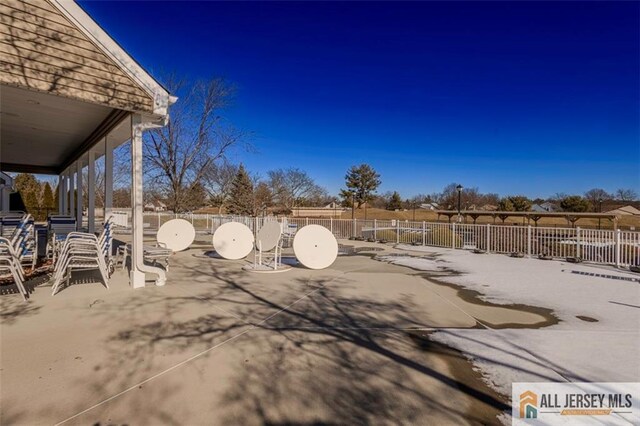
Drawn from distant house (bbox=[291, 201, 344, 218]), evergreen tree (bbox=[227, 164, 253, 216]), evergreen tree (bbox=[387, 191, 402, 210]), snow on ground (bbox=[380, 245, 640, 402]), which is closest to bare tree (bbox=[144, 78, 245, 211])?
evergreen tree (bbox=[227, 164, 253, 216])

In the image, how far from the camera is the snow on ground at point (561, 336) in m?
2.69

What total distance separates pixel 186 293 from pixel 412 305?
136 inches

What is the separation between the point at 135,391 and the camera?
2.31m

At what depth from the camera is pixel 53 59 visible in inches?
169

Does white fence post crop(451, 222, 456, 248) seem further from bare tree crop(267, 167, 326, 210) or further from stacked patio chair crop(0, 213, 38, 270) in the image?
bare tree crop(267, 167, 326, 210)

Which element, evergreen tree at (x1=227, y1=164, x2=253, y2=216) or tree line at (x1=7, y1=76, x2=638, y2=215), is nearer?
tree line at (x1=7, y1=76, x2=638, y2=215)

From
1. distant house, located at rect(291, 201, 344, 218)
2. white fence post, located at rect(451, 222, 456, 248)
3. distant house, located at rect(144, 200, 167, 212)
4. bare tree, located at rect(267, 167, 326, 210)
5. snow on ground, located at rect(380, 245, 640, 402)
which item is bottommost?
snow on ground, located at rect(380, 245, 640, 402)

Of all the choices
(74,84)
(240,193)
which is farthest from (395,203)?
(74,84)

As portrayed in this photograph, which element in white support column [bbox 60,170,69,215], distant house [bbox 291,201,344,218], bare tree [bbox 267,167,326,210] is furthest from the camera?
bare tree [bbox 267,167,326,210]

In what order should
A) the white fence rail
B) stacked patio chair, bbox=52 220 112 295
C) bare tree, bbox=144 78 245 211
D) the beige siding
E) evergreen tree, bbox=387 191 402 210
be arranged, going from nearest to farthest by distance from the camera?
the beige siding, stacked patio chair, bbox=52 220 112 295, the white fence rail, bare tree, bbox=144 78 245 211, evergreen tree, bbox=387 191 402 210

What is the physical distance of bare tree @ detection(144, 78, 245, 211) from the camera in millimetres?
22078

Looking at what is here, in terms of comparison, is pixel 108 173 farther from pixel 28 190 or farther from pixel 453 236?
pixel 28 190

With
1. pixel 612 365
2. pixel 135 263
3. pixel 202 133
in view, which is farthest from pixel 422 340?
pixel 202 133

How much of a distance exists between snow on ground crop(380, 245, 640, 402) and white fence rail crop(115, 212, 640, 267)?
1.95 m
